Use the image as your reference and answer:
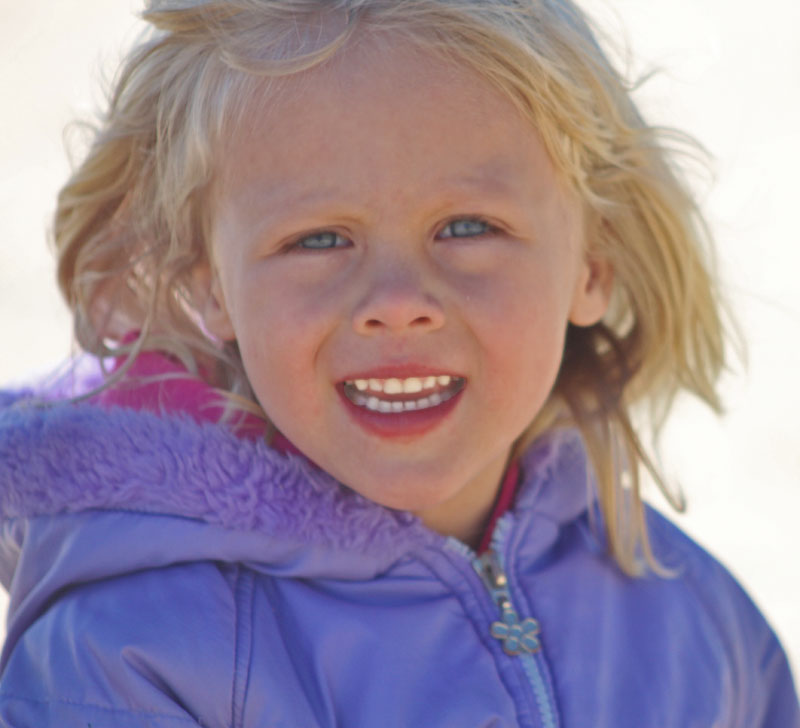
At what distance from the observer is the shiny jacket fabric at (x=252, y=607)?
1576 mm

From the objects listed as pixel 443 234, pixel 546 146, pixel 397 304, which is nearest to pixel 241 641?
pixel 397 304

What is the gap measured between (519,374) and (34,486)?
0.68 metres

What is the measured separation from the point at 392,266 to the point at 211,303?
376 millimetres

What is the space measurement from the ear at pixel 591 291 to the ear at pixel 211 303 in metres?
0.54

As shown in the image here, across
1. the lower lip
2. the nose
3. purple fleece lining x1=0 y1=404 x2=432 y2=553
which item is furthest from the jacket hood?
the nose

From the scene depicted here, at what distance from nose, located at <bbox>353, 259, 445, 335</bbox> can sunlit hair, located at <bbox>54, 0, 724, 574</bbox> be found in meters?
0.29

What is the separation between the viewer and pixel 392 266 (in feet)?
5.50

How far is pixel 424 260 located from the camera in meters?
1.70

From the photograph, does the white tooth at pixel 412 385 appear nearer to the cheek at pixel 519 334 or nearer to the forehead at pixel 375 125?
the cheek at pixel 519 334

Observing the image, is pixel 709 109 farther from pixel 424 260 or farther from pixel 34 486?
pixel 34 486

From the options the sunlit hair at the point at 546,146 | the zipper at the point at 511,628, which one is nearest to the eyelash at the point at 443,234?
the sunlit hair at the point at 546,146

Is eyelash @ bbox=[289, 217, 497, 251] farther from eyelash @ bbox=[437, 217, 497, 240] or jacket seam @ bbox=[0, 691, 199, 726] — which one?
jacket seam @ bbox=[0, 691, 199, 726]

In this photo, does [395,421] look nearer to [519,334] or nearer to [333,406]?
[333,406]

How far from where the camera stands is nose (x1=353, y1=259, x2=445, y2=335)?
1637 millimetres
